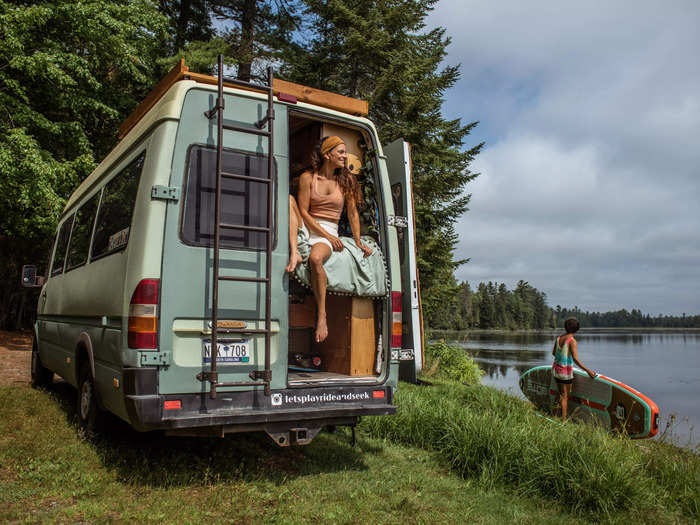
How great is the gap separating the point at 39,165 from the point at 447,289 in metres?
11.4

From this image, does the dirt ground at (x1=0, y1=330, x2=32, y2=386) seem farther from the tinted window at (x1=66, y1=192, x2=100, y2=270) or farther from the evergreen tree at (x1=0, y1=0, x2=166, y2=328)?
the tinted window at (x1=66, y1=192, x2=100, y2=270)

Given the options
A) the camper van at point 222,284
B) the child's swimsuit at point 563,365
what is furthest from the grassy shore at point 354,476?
the child's swimsuit at point 563,365

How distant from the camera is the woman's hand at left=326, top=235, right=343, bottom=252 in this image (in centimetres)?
514

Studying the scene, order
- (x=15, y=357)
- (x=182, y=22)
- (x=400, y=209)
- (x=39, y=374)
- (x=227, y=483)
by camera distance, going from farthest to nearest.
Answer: (x=182, y=22)
(x=15, y=357)
(x=39, y=374)
(x=400, y=209)
(x=227, y=483)

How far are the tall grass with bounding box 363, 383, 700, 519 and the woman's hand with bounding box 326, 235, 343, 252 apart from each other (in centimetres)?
220

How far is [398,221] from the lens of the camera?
547 centimetres

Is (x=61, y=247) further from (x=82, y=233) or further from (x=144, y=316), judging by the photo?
(x=144, y=316)

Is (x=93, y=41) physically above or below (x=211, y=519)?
above

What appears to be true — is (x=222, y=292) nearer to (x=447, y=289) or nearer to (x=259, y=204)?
(x=259, y=204)

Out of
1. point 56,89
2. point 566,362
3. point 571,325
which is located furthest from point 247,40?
point 566,362

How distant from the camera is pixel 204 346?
421 centimetres

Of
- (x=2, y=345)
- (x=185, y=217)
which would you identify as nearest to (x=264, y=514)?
(x=185, y=217)

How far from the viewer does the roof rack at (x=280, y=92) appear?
4586mm

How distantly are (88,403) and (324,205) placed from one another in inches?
113
